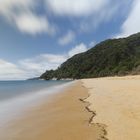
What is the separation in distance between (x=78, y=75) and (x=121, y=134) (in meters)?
164

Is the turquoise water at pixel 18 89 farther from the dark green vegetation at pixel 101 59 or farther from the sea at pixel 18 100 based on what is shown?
the dark green vegetation at pixel 101 59

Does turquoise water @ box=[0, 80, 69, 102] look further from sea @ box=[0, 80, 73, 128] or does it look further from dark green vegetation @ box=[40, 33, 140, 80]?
dark green vegetation @ box=[40, 33, 140, 80]

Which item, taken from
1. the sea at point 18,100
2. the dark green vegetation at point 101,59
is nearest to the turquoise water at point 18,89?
the sea at point 18,100

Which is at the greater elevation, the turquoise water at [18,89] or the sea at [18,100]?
the turquoise water at [18,89]

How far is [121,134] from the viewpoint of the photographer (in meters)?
5.95

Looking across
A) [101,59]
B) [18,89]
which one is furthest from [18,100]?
[101,59]

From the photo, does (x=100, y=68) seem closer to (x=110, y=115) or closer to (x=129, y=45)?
(x=129, y=45)

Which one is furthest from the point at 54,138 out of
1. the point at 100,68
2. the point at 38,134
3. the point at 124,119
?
the point at 100,68

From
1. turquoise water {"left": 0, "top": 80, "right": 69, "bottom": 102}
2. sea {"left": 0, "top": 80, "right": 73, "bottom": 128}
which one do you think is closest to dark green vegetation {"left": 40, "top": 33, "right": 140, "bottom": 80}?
turquoise water {"left": 0, "top": 80, "right": 69, "bottom": 102}

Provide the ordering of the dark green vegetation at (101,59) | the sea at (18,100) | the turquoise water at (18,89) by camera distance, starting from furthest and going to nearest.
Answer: the dark green vegetation at (101,59)
the turquoise water at (18,89)
the sea at (18,100)

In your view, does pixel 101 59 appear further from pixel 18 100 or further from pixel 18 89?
pixel 18 100

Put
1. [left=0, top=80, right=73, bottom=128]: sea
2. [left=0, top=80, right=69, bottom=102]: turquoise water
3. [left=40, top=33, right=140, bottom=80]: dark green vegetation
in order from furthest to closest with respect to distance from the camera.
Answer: [left=40, top=33, right=140, bottom=80]: dark green vegetation, [left=0, top=80, right=69, bottom=102]: turquoise water, [left=0, top=80, right=73, bottom=128]: sea

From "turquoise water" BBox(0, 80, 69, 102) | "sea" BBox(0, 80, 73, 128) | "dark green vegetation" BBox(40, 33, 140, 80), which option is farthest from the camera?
"dark green vegetation" BBox(40, 33, 140, 80)

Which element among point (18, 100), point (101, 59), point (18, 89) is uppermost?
point (101, 59)
